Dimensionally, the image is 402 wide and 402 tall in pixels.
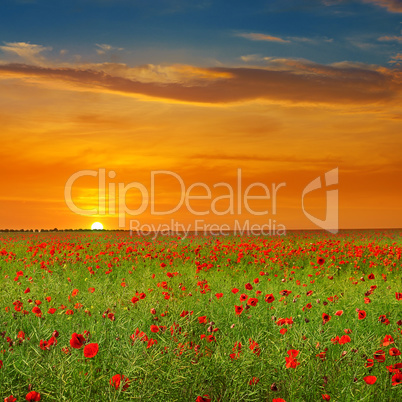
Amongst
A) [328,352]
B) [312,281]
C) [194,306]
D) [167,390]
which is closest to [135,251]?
[312,281]

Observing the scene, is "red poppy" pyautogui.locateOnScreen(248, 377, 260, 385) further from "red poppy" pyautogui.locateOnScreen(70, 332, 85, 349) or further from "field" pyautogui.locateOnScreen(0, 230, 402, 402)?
"red poppy" pyautogui.locateOnScreen(70, 332, 85, 349)

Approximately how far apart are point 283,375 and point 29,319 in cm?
347

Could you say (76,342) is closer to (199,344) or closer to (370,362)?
(199,344)

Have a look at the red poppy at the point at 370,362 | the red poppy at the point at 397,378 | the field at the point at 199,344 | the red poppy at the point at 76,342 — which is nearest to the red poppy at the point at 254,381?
the field at the point at 199,344

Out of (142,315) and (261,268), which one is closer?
(142,315)

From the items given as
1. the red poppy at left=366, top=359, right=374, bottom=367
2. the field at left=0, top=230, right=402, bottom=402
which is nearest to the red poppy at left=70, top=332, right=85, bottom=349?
the field at left=0, top=230, right=402, bottom=402

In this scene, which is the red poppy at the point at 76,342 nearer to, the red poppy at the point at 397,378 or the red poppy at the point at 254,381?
the red poppy at the point at 254,381

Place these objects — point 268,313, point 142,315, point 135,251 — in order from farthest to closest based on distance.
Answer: point 135,251
point 268,313
point 142,315

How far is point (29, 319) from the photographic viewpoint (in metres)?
5.50

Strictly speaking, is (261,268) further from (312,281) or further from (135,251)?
(135,251)

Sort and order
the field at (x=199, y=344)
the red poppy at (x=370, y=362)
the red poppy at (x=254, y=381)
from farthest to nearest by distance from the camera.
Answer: the red poppy at (x=370, y=362), the red poppy at (x=254, y=381), the field at (x=199, y=344)

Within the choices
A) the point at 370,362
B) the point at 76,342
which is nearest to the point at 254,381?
the point at 370,362

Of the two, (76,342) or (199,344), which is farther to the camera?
(199,344)

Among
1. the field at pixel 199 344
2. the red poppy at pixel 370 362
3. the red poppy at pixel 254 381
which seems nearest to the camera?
the field at pixel 199 344
